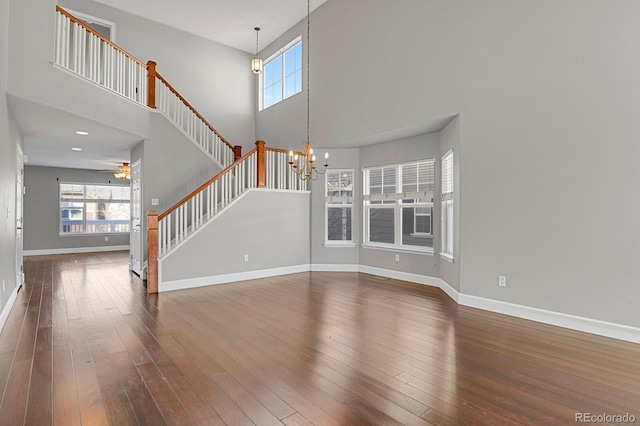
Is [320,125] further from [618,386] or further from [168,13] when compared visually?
[618,386]

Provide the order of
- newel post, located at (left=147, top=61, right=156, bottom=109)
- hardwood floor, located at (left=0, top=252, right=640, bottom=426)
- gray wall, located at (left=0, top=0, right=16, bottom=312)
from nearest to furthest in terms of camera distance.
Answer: hardwood floor, located at (left=0, top=252, right=640, bottom=426) → gray wall, located at (left=0, top=0, right=16, bottom=312) → newel post, located at (left=147, top=61, right=156, bottom=109)

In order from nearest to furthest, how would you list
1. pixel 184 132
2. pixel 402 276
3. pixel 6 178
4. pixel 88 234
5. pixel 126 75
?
pixel 6 178, pixel 402 276, pixel 184 132, pixel 126 75, pixel 88 234

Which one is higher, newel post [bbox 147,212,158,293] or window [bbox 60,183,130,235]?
window [bbox 60,183,130,235]

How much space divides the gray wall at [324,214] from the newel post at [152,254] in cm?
321

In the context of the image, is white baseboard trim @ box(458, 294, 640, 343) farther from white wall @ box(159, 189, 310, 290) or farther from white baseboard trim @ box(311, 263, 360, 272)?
white wall @ box(159, 189, 310, 290)

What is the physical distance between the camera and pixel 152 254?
5.42 m

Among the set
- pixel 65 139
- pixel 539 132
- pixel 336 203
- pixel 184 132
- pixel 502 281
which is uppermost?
pixel 184 132

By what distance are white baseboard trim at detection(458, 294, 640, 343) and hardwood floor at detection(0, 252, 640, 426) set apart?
0.13m

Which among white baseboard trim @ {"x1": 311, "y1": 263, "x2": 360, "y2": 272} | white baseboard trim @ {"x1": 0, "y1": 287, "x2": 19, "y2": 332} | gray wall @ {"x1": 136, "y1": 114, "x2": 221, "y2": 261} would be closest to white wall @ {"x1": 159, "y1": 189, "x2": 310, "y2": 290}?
white baseboard trim @ {"x1": 311, "y1": 263, "x2": 360, "y2": 272}

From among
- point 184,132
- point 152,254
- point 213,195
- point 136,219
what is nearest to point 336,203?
point 213,195

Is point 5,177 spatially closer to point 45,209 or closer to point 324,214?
point 324,214

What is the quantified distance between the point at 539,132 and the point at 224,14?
7012mm

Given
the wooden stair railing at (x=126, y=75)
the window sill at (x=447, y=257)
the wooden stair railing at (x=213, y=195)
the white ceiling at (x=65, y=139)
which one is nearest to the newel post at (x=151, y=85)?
the wooden stair railing at (x=126, y=75)

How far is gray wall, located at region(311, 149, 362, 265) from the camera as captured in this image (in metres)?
7.22
